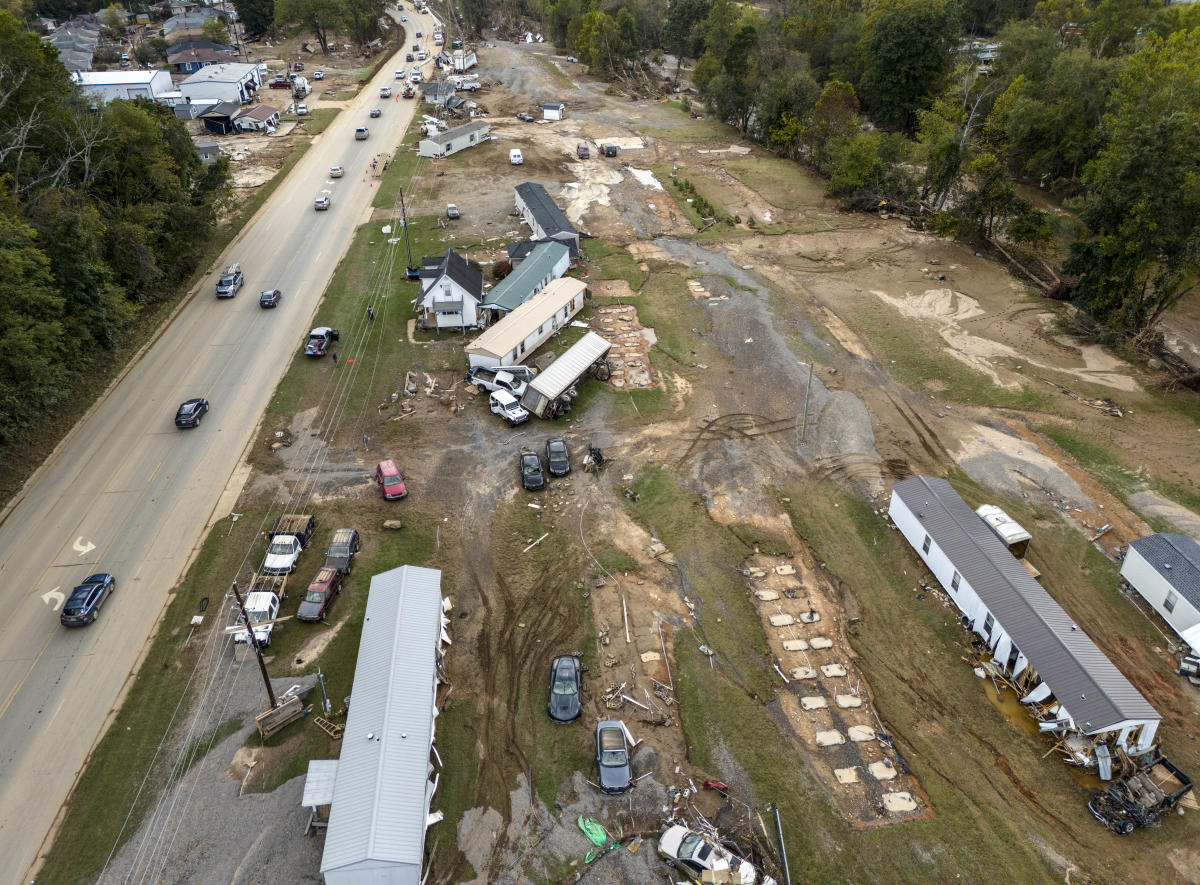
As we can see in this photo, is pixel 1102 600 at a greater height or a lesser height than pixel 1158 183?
lesser

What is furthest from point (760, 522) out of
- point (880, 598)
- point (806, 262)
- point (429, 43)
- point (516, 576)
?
point (429, 43)

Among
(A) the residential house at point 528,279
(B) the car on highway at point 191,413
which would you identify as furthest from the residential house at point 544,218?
(B) the car on highway at point 191,413

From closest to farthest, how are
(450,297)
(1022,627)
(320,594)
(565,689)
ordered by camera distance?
(565,689), (1022,627), (320,594), (450,297)

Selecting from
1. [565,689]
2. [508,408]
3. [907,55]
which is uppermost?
[907,55]

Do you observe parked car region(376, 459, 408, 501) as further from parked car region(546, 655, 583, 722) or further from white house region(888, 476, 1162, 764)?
white house region(888, 476, 1162, 764)

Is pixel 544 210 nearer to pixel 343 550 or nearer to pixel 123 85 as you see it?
pixel 343 550

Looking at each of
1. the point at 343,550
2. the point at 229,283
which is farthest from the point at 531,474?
the point at 229,283

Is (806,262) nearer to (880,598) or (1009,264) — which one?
(1009,264)

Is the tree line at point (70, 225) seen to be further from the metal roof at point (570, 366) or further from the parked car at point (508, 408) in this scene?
the metal roof at point (570, 366)
